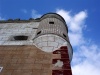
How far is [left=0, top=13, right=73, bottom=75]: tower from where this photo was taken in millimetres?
6879

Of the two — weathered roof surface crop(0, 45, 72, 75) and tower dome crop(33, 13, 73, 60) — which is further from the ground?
tower dome crop(33, 13, 73, 60)

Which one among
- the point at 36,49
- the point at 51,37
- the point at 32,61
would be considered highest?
the point at 51,37

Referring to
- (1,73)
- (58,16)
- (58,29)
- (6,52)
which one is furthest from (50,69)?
(58,16)

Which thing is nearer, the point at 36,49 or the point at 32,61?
the point at 32,61

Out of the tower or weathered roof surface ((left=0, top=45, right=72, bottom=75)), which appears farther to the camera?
the tower

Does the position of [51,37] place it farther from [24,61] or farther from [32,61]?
[24,61]

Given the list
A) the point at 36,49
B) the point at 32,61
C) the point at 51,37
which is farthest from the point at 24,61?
the point at 51,37

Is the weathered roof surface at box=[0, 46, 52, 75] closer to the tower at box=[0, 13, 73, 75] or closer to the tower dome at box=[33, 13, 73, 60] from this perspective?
the tower at box=[0, 13, 73, 75]

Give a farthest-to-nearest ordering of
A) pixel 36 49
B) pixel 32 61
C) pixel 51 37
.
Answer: pixel 51 37 → pixel 36 49 → pixel 32 61

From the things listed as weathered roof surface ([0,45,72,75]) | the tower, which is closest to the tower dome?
the tower

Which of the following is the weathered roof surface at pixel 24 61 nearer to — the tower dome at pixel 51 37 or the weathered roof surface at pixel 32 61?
the weathered roof surface at pixel 32 61

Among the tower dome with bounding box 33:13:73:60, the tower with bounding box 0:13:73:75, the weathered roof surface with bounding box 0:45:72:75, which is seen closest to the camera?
the weathered roof surface with bounding box 0:45:72:75

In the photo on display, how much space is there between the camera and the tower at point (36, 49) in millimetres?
6879

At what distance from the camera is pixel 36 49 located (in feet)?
26.8
